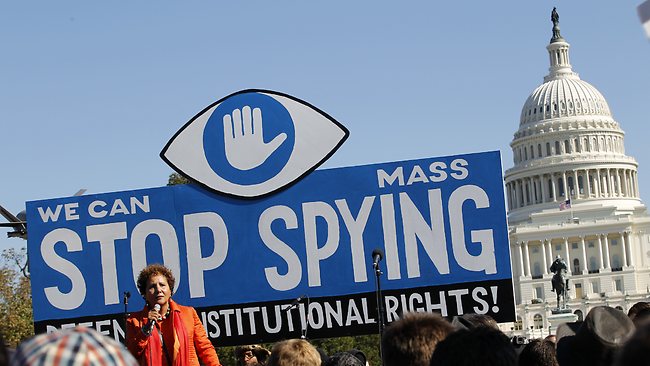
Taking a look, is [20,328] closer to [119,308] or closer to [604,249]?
[119,308]

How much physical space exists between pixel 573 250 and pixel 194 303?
129025mm

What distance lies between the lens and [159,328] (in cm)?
773

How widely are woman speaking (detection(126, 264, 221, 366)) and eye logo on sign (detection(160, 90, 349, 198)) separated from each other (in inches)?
166

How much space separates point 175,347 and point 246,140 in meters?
4.48

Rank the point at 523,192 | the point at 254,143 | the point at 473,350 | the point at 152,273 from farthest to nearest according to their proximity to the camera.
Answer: the point at 523,192, the point at 254,143, the point at 152,273, the point at 473,350

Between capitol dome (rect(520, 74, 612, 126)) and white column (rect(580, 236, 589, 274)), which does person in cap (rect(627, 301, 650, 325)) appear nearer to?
white column (rect(580, 236, 589, 274))

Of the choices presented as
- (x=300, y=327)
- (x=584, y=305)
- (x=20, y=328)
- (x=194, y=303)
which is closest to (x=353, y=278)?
(x=300, y=327)

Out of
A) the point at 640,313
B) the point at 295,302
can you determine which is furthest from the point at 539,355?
the point at 295,302

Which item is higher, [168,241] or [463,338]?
[168,241]

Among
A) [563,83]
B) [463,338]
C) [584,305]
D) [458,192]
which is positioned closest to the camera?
[463,338]

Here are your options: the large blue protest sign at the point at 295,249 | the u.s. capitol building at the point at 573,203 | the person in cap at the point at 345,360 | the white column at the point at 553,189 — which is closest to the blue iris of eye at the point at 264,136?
the large blue protest sign at the point at 295,249

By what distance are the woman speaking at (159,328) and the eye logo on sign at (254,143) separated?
420cm

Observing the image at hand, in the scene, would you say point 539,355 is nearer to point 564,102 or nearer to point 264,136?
point 264,136

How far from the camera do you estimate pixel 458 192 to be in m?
11.6
